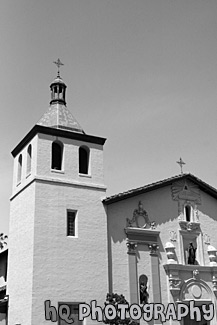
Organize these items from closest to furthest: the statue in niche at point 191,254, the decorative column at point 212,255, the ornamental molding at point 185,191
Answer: the statue in niche at point 191,254
the decorative column at point 212,255
the ornamental molding at point 185,191

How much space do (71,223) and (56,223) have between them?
93 cm

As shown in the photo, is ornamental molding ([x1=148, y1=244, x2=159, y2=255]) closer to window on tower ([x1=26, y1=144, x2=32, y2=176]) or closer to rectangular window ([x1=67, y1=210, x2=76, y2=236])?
rectangular window ([x1=67, y1=210, x2=76, y2=236])

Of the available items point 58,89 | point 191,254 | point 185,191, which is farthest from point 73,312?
point 58,89

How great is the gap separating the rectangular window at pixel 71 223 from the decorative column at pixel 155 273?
13.7 ft

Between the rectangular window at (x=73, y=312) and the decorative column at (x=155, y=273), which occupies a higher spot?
the decorative column at (x=155, y=273)

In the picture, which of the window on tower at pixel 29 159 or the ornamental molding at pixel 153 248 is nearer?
the window on tower at pixel 29 159

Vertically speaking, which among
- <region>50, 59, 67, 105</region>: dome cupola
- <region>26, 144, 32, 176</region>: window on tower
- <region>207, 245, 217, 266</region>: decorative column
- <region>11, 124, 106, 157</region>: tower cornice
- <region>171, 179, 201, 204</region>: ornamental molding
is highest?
<region>50, 59, 67, 105</region>: dome cupola

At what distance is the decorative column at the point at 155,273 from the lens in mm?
23281

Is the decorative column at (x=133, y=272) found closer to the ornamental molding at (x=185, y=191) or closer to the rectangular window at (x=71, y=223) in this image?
the rectangular window at (x=71, y=223)

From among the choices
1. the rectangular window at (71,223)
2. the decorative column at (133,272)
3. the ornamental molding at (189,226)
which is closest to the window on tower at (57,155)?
the rectangular window at (71,223)

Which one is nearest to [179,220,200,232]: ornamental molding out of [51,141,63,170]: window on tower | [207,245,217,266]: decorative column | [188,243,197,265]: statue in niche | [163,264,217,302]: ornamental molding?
[188,243,197,265]: statue in niche

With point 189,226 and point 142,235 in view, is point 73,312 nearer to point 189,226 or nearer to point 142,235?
point 142,235

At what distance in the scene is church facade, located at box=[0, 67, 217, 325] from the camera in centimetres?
2114

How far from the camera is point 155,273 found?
23.6 m
